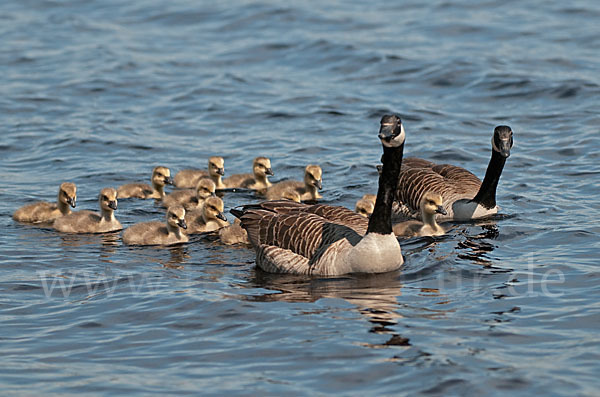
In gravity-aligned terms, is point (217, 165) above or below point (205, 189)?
above

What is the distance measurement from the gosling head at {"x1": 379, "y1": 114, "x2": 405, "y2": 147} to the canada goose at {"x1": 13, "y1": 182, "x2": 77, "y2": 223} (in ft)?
17.2

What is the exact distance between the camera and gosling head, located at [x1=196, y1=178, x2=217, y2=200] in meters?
15.3

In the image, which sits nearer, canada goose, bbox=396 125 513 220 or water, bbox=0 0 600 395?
water, bbox=0 0 600 395

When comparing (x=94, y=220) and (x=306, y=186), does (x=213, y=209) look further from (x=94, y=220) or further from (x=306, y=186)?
(x=306, y=186)

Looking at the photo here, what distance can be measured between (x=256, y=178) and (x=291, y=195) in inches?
47.5

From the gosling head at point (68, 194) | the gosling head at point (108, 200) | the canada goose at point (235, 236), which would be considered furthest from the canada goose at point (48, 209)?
the canada goose at point (235, 236)

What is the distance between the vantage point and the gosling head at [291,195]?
15.7 metres

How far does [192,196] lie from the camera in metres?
15.8

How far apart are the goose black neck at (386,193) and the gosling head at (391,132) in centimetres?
10

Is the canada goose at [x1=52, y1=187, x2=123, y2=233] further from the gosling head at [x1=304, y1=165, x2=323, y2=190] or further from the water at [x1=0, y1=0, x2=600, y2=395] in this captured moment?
the gosling head at [x1=304, y1=165, x2=323, y2=190]

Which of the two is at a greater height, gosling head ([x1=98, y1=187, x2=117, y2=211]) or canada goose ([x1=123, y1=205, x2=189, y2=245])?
gosling head ([x1=98, y1=187, x2=117, y2=211])

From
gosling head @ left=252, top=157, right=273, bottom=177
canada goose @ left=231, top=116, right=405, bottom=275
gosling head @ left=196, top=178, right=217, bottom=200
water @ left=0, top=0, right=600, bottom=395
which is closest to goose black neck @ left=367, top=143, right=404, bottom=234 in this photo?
canada goose @ left=231, top=116, right=405, bottom=275

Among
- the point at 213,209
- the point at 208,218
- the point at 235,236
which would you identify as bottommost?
the point at 235,236

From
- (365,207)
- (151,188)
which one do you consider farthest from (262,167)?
(365,207)
